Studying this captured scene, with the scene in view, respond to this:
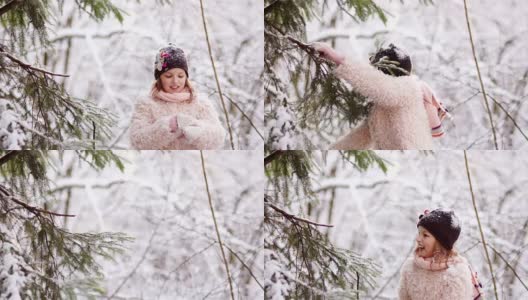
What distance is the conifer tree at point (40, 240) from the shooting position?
2.70m

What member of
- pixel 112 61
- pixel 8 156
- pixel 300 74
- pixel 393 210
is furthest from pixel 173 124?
pixel 393 210

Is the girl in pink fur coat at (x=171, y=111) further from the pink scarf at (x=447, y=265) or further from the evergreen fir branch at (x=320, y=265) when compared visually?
the pink scarf at (x=447, y=265)

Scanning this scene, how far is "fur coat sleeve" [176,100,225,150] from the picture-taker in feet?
8.52

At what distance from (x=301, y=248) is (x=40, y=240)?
2.82ft

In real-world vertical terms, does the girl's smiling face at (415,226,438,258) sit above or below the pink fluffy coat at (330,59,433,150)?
below

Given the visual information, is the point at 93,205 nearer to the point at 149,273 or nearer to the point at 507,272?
the point at 149,273

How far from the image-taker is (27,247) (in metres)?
2.72

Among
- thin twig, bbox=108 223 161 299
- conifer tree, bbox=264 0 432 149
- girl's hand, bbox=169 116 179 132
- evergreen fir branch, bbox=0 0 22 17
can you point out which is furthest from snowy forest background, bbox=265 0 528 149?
evergreen fir branch, bbox=0 0 22 17

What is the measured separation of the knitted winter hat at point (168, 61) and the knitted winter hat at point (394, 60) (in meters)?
0.61

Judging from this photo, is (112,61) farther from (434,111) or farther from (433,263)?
(433,263)

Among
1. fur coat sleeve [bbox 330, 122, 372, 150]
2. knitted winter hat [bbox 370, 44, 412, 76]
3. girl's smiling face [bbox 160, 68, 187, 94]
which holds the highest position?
knitted winter hat [bbox 370, 44, 412, 76]

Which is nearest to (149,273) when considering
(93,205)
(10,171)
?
(93,205)

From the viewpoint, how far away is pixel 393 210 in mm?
2795

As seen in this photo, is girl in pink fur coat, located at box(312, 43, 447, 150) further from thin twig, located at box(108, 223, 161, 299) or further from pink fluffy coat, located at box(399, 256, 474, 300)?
thin twig, located at box(108, 223, 161, 299)
